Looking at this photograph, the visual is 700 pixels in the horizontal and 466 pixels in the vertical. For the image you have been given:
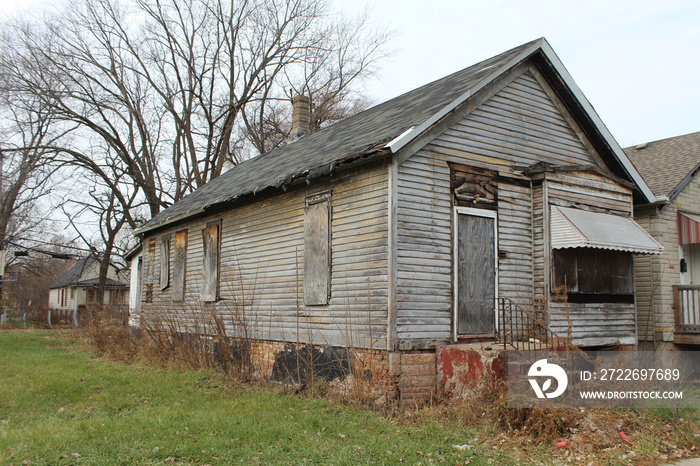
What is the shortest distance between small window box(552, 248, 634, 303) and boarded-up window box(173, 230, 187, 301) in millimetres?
10009

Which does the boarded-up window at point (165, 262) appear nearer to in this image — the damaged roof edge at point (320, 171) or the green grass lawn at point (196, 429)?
the damaged roof edge at point (320, 171)

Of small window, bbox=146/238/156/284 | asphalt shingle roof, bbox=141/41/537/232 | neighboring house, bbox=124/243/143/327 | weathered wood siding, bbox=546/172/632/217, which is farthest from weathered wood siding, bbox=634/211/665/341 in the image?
neighboring house, bbox=124/243/143/327

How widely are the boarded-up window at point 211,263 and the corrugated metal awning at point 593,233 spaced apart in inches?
308

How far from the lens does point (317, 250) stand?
35.1ft

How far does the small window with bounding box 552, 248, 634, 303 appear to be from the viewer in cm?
1067

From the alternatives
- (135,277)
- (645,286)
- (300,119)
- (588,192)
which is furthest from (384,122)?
(135,277)

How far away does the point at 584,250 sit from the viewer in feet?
→ 36.5

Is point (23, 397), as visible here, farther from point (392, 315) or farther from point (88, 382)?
point (392, 315)

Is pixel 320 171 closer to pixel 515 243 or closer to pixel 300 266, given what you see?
pixel 300 266

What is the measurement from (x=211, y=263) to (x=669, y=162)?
39.8ft

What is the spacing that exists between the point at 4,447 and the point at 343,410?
4284 millimetres

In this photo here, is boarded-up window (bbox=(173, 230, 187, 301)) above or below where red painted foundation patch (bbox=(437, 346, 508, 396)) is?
above

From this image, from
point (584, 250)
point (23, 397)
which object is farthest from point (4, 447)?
point (584, 250)

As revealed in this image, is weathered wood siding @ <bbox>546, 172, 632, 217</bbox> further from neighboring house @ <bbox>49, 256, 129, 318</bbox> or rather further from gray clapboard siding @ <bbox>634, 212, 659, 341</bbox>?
neighboring house @ <bbox>49, 256, 129, 318</bbox>
